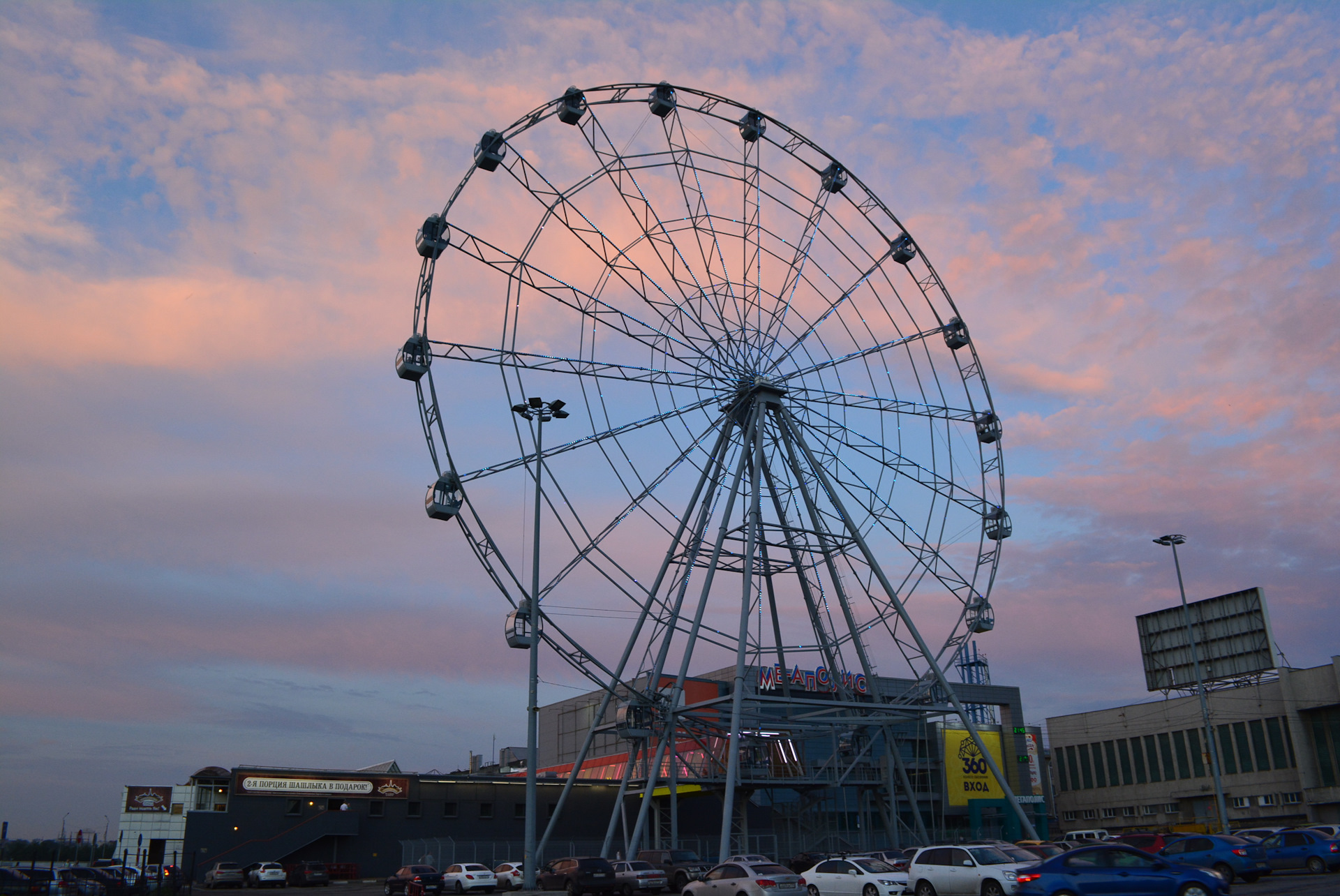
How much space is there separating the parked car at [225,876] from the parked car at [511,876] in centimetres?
1431

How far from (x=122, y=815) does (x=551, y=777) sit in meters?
27.6

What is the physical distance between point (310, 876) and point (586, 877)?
26.1 meters

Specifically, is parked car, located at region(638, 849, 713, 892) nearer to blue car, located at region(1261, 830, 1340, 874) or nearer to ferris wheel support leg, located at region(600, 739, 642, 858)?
ferris wheel support leg, located at region(600, 739, 642, 858)

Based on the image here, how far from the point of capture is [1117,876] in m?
20.1

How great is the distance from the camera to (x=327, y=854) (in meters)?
56.0

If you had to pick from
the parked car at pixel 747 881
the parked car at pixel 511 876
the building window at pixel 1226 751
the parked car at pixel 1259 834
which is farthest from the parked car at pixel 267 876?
the building window at pixel 1226 751

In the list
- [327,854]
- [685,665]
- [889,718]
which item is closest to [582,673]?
[685,665]

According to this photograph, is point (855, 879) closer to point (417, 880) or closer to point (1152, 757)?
point (417, 880)

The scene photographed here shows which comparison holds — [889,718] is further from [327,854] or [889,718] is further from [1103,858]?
[327,854]

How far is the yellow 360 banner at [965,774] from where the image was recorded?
7312cm

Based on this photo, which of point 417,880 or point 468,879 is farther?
point 468,879

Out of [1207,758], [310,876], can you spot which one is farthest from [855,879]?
[1207,758]

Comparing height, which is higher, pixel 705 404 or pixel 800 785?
pixel 705 404

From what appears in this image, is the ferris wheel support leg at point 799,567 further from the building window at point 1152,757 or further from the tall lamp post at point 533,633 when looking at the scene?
the building window at point 1152,757
